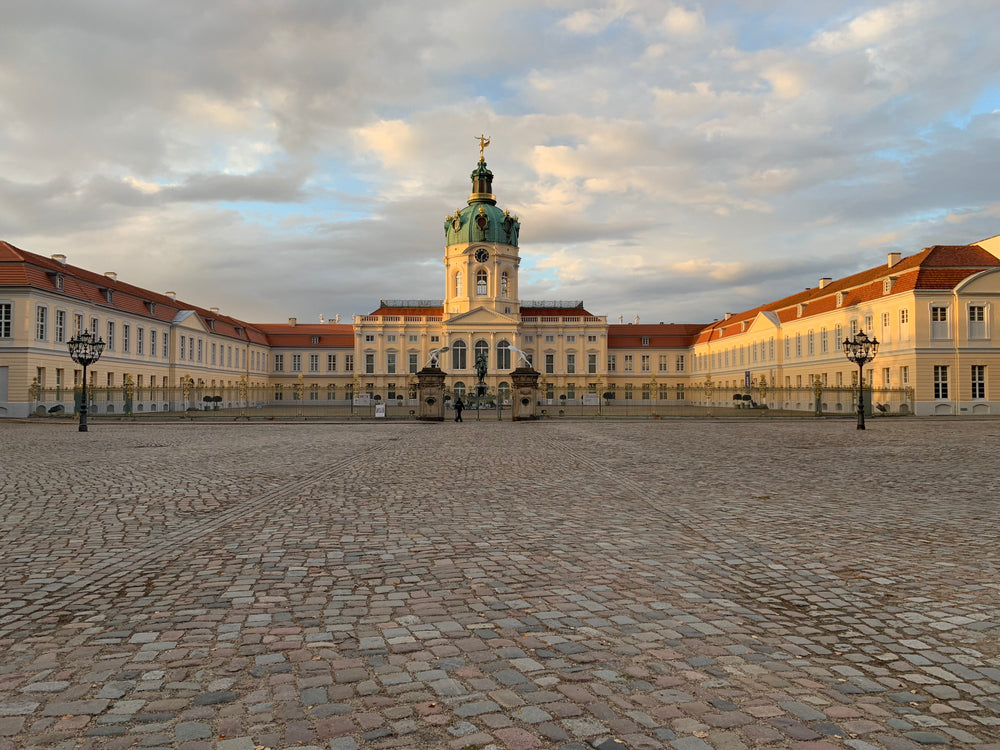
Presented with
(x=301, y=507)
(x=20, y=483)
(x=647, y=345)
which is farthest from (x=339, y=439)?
(x=647, y=345)

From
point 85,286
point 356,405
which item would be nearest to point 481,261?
point 356,405

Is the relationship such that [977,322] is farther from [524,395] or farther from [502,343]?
[502,343]

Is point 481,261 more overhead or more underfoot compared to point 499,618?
more overhead

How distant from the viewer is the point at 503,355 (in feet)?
271

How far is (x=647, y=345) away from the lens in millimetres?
90250

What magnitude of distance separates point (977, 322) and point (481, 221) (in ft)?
177

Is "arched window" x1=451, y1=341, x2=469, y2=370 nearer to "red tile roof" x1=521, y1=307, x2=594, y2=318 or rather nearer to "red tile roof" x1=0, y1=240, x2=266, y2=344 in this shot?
"red tile roof" x1=521, y1=307, x2=594, y2=318

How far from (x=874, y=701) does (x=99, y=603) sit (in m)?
5.17

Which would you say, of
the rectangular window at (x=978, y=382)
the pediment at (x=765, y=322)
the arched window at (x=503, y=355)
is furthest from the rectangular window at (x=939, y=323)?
the arched window at (x=503, y=355)

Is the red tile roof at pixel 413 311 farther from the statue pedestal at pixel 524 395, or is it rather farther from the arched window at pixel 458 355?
the statue pedestal at pixel 524 395

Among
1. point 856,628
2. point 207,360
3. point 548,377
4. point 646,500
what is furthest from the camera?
point 548,377

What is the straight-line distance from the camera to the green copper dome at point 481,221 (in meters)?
83.6

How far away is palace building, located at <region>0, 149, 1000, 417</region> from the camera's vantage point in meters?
42.6

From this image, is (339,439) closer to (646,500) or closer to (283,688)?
(646,500)
